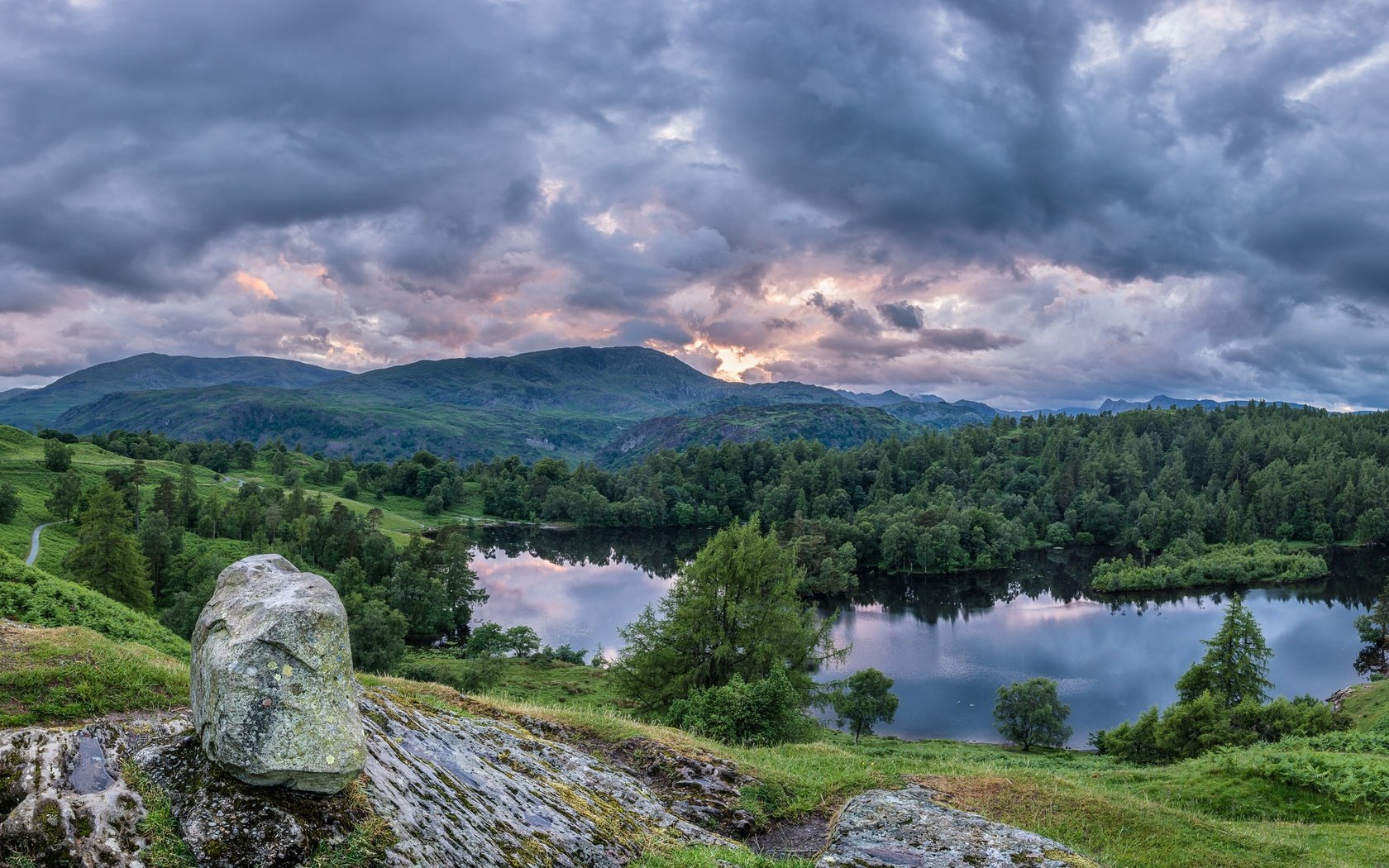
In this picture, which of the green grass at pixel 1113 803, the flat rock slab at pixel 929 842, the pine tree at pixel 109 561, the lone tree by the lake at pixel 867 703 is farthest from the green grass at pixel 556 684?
the flat rock slab at pixel 929 842

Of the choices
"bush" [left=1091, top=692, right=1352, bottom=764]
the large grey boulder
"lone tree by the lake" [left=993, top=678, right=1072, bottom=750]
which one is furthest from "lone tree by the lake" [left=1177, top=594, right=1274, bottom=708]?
the large grey boulder

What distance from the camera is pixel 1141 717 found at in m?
43.3

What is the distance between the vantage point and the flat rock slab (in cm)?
1039

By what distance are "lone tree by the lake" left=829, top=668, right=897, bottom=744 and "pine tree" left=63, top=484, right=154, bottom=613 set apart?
2272 inches

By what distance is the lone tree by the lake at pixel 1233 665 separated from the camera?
153 ft

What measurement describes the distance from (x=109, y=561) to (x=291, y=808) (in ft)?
209

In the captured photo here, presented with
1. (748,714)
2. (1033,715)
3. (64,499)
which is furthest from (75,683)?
(64,499)

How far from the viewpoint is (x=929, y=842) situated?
1105 cm

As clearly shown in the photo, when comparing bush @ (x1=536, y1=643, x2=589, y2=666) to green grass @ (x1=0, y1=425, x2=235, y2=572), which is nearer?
green grass @ (x1=0, y1=425, x2=235, y2=572)

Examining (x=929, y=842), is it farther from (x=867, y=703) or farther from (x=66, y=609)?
(x=867, y=703)

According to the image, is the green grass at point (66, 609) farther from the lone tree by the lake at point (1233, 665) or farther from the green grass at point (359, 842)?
the lone tree by the lake at point (1233, 665)

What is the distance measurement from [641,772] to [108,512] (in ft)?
208

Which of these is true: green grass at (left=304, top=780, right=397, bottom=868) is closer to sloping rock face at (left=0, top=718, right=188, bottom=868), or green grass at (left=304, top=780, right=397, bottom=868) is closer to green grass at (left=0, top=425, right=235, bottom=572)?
sloping rock face at (left=0, top=718, right=188, bottom=868)

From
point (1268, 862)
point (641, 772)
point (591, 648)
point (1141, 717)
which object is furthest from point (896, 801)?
point (591, 648)
